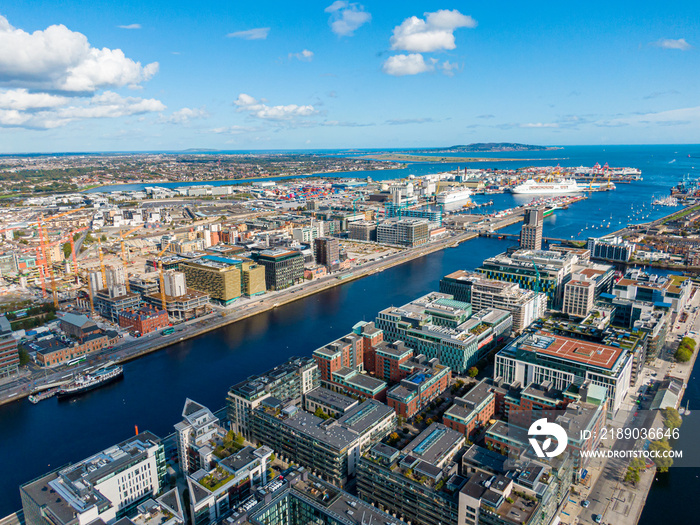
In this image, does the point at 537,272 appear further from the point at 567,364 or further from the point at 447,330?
the point at 567,364

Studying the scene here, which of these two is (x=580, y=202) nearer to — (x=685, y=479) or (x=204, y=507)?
(x=685, y=479)

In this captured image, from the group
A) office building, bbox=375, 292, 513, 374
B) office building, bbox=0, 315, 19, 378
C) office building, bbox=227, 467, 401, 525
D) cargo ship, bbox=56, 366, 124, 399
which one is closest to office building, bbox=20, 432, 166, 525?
office building, bbox=227, 467, 401, 525

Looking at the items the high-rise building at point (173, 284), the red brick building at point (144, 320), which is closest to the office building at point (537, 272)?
the high-rise building at point (173, 284)

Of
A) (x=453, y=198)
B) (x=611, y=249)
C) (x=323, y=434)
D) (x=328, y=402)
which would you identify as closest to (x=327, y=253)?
(x=328, y=402)

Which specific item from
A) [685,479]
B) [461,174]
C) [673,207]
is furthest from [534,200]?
[685,479]

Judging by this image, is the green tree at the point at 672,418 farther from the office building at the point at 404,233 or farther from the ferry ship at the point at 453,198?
the ferry ship at the point at 453,198

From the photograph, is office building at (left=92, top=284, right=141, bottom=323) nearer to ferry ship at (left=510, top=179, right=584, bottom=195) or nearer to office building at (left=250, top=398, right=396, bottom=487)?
office building at (left=250, top=398, right=396, bottom=487)
